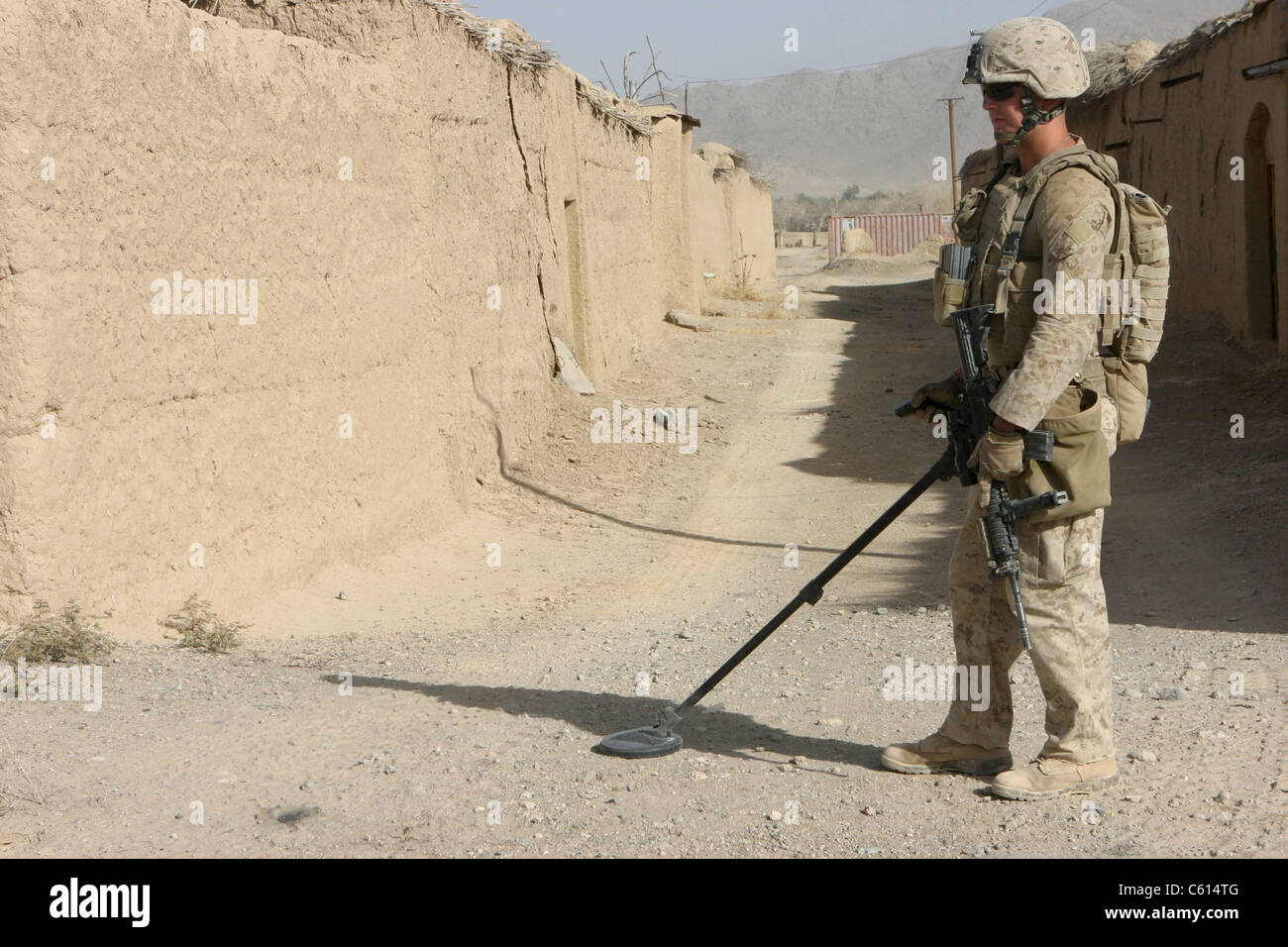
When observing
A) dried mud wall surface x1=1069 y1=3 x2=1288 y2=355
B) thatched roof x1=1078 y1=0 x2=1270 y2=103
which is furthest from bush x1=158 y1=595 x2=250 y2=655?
thatched roof x1=1078 y1=0 x2=1270 y2=103

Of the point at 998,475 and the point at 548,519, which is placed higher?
the point at 998,475

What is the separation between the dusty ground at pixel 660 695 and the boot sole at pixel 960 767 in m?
0.03

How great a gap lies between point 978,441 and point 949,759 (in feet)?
3.08

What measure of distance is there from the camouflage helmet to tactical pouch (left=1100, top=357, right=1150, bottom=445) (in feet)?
2.39

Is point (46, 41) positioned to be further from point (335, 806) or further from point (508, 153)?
point (508, 153)

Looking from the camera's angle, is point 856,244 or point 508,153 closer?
point 508,153

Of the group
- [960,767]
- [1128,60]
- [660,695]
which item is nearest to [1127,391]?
[960,767]

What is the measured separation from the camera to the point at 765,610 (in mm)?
6102

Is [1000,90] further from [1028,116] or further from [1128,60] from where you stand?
[1128,60]

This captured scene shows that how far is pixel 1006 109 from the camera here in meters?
3.34

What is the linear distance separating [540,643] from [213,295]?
2.11 metres

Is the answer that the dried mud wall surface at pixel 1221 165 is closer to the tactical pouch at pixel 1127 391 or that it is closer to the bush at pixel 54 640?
the tactical pouch at pixel 1127 391
